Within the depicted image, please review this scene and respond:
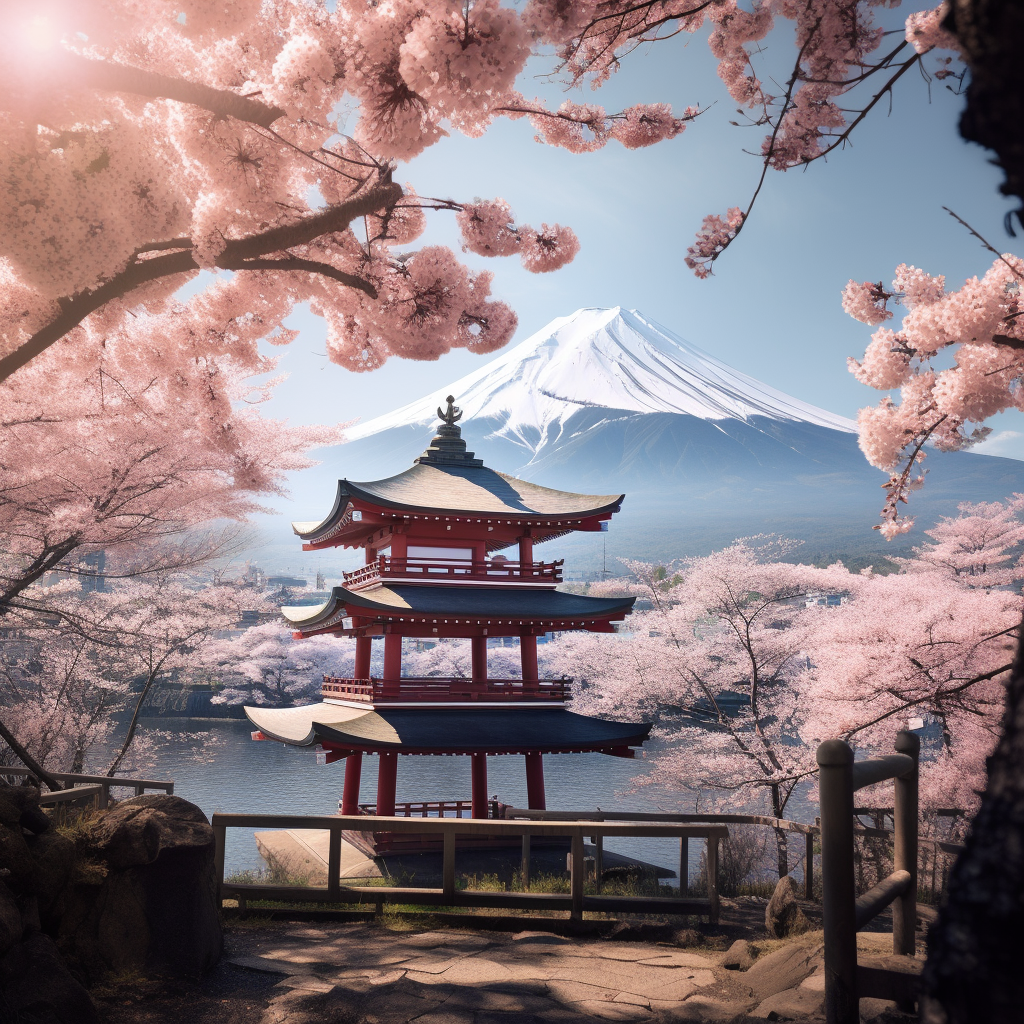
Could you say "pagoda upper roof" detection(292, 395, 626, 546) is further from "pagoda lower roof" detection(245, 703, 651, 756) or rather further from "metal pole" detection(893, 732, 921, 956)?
"metal pole" detection(893, 732, 921, 956)

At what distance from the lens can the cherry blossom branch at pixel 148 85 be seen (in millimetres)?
3275

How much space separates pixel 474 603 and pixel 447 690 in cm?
141

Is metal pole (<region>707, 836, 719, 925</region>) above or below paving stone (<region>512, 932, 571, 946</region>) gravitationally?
above

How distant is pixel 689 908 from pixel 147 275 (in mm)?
5680

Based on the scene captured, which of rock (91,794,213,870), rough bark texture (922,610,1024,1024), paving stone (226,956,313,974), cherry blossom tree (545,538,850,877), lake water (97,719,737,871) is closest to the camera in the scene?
rough bark texture (922,610,1024,1024)

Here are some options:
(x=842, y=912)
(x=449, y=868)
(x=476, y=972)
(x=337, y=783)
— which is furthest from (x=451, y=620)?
(x=337, y=783)

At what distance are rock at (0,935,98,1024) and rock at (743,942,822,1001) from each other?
2940 mm

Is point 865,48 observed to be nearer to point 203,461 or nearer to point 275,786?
point 203,461

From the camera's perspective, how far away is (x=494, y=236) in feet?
20.0

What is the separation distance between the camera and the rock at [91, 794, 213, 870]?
13.1 ft

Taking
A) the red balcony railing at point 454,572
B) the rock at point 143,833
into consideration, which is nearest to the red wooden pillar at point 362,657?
the red balcony railing at point 454,572

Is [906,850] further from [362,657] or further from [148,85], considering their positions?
[362,657]

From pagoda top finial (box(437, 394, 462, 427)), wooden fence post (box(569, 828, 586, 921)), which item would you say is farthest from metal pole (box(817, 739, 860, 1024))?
pagoda top finial (box(437, 394, 462, 427))

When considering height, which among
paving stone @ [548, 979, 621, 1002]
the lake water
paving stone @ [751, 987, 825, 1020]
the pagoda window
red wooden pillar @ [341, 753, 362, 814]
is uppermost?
the pagoda window
